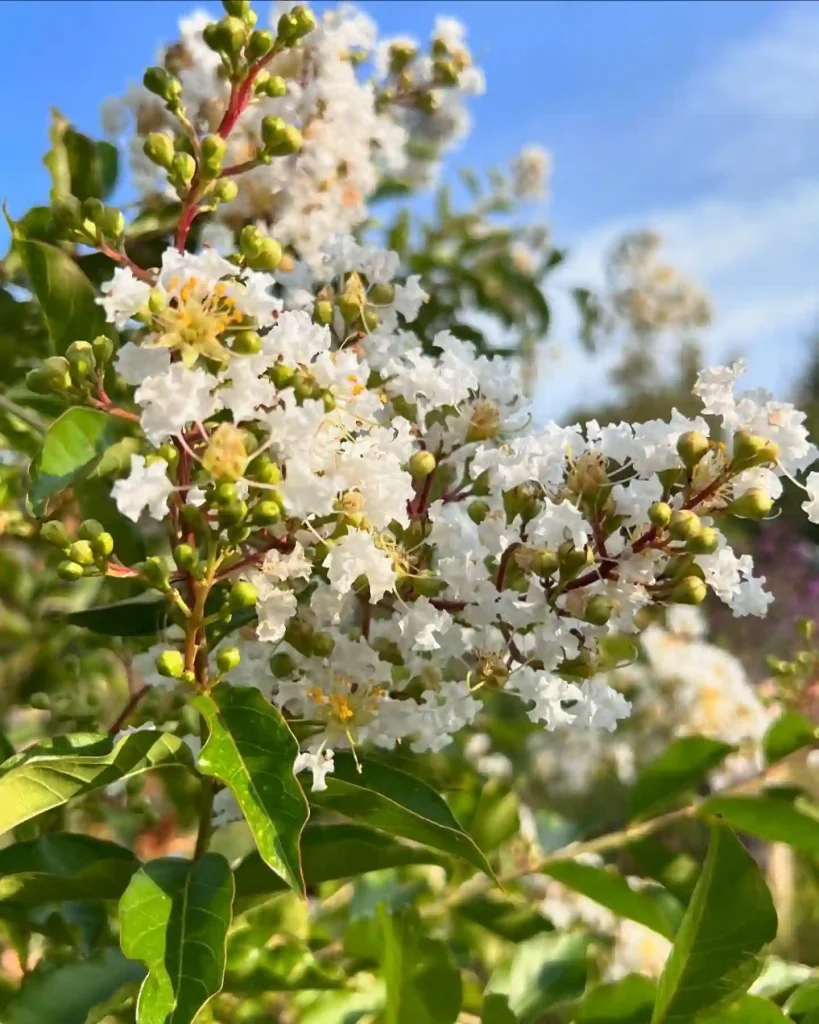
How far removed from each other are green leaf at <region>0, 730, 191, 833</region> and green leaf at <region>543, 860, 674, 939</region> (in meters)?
0.39

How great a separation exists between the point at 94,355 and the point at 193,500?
0.42 ft

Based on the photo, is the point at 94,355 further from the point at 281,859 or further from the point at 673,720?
the point at 673,720

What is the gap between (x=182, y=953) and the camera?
57cm

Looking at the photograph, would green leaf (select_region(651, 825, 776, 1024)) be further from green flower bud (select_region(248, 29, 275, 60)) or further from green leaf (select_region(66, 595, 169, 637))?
green flower bud (select_region(248, 29, 275, 60))

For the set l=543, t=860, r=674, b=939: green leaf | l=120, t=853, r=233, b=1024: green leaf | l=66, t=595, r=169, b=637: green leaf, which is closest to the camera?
l=120, t=853, r=233, b=1024: green leaf

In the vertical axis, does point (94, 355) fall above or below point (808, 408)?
below

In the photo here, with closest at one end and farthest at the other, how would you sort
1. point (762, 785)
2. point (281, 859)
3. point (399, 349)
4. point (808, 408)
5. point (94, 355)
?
point (281, 859) → point (94, 355) → point (399, 349) → point (762, 785) → point (808, 408)

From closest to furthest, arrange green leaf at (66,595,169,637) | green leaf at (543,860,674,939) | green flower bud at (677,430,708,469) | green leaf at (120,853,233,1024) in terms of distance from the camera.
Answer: green leaf at (120,853,233,1024) < green flower bud at (677,430,708,469) < green leaf at (66,595,169,637) < green leaf at (543,860,674,939)

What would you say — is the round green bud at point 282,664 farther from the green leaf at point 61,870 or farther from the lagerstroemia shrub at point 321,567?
the green leaf at point 61,870

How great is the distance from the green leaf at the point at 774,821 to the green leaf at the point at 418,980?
26 centimetres

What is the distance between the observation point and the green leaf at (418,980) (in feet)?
2.31

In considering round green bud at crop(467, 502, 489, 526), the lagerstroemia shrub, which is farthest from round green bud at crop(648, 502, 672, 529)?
round green bud at crop(467, 502, 489, 526)

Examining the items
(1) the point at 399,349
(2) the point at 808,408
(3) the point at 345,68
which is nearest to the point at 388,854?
(1) the point at 399,349

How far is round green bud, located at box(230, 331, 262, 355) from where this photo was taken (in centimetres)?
62
